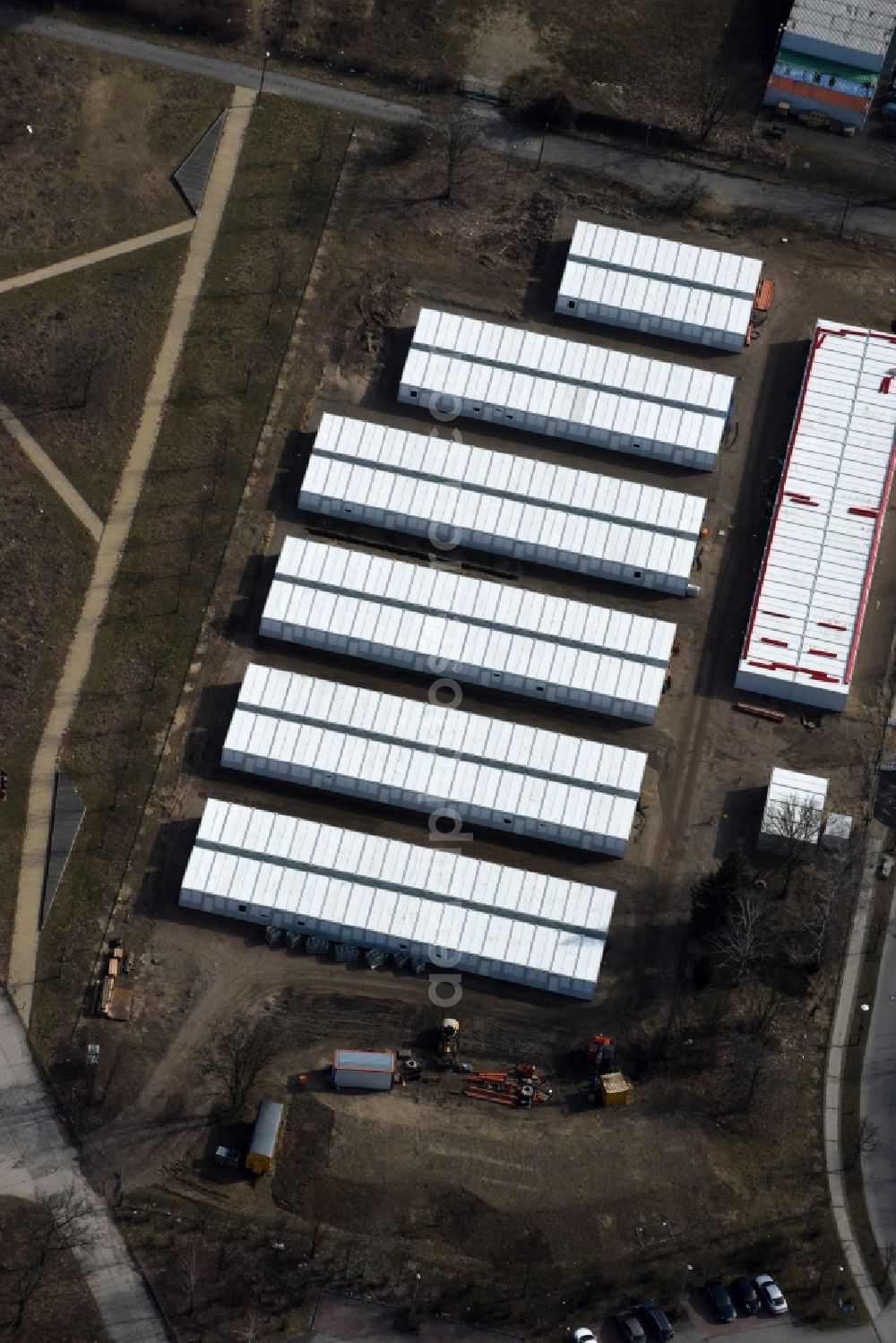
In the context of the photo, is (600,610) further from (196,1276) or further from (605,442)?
(196,1276)

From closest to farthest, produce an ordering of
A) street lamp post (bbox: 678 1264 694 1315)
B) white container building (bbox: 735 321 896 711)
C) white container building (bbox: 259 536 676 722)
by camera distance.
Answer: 1. street lamp post (bbox: 678 1264 694 1315)
2. white container building (bbox: 259 536 676 722)
3. white container building (bbox: 735 321 896 711)

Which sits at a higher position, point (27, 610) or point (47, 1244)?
point (27, 610)

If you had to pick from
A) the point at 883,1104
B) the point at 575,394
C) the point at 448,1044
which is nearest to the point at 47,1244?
the point at 448,1044

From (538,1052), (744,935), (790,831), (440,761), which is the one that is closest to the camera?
(744,935)

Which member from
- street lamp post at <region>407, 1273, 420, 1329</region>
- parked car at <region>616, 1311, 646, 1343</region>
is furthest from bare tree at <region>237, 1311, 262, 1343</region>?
parked car at <region>616, 1311, 646, 1343</region>

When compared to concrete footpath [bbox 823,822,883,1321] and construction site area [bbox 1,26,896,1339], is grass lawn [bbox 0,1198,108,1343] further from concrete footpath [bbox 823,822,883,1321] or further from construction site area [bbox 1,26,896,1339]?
concrete footpath [bbox 823,822,883,1321]

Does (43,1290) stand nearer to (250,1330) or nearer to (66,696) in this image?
(250,1330)
